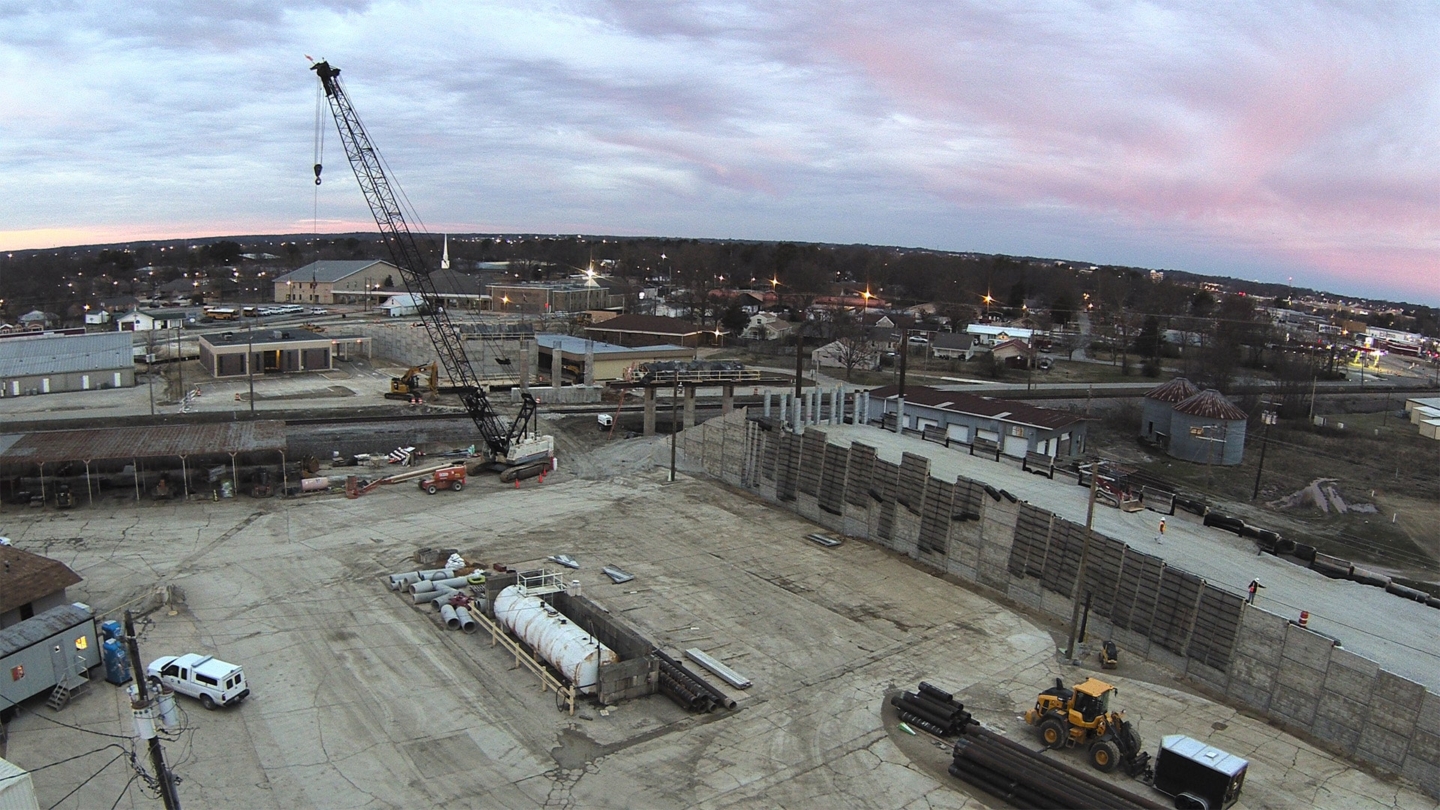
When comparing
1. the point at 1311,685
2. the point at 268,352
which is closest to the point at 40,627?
Answer: the point at 1311,685

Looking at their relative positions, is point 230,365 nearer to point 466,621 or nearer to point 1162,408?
point 466,621

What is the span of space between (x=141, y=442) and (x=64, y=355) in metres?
30.8

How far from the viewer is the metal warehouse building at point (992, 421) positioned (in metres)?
43.0

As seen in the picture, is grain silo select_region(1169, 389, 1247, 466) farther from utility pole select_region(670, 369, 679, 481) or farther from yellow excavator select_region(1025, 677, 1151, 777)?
yellow excavator select_region(1025, 677, 1151, 777)

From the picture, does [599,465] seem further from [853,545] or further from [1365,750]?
[1365,750]

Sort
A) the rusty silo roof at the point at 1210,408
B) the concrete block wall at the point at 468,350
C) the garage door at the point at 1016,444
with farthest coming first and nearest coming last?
1. the concrete block wall at the point at 468,350
2. the rusty silo roof at the point at 1210,408
3. the garage door at the point at 1016,444

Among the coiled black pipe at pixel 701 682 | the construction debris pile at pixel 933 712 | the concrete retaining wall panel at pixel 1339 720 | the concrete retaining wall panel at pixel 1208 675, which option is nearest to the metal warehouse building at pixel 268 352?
the coiled black pipe at pixel 701 682

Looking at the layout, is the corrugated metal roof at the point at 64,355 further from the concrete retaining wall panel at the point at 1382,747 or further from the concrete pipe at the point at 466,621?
the concrete retaining wall panel at the point at 1382,747

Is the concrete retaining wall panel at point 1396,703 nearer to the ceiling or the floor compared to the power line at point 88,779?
nearer to the ceiling

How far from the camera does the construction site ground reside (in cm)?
1622

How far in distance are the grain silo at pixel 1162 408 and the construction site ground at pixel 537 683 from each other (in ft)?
100

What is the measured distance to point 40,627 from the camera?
60.5 ft

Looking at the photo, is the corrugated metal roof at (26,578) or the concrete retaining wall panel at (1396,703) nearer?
the concrete retaining wall panel at (1396,703)

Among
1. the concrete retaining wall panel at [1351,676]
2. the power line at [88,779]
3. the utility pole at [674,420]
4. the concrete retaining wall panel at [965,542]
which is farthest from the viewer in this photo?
the utility pole at [674,420]
